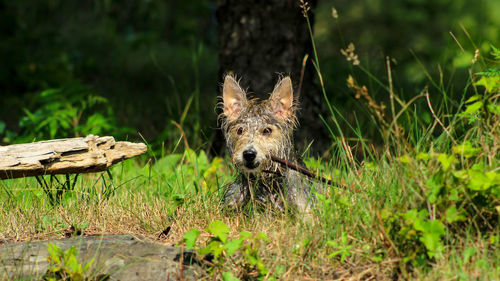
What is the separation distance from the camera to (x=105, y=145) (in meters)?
4.32

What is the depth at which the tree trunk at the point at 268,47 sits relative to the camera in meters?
6.77

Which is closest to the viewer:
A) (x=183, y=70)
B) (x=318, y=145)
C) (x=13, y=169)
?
(x=13, y=169)

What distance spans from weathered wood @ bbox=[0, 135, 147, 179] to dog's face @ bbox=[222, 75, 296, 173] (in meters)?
0.97

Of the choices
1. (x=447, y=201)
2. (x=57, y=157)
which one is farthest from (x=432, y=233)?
(x=57, y=157)

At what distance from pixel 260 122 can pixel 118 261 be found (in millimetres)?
1652

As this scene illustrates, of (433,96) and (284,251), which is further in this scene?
(433,96)

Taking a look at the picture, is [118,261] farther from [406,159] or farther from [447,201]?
[447,201]

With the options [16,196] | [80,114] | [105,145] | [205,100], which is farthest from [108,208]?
[205,100]

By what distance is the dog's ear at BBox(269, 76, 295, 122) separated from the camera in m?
4.64

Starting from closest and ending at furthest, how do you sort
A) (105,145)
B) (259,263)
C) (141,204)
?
(259,263)
(105,145)
(141,204)

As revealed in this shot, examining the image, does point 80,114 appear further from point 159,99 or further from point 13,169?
point 13,169

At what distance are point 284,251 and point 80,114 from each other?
4.45 m

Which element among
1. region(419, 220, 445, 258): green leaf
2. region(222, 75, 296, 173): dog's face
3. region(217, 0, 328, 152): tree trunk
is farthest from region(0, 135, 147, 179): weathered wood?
region(217, 0, 328, 152): tree trunk

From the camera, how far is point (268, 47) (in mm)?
6836
